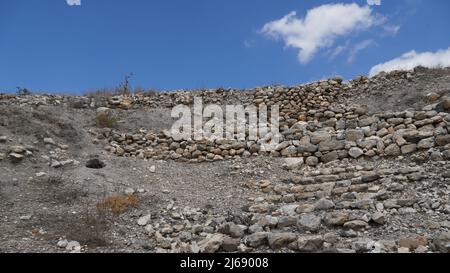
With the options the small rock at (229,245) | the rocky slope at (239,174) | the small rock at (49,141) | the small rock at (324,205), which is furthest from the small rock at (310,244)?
the small rock at (49,141)

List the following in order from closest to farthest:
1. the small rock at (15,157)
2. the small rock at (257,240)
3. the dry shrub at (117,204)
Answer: the small rock at (257,240)
the dry shrub at (117,204)
the small rock at (15,157)

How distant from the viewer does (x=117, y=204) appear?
22.6 feet

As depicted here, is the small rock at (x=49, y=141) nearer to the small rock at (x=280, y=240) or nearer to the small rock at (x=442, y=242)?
the small rock at (x=280, y=240)

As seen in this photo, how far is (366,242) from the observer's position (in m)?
5.11

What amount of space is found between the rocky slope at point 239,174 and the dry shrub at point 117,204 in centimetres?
2

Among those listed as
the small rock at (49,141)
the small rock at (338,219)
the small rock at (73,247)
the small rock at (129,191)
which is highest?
the small rock at (49,141)

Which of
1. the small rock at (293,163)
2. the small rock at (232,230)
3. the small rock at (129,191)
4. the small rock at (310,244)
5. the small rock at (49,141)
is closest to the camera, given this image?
the small rock at (310,244)

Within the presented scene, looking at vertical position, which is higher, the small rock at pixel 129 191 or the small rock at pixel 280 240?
the small rock at pixel 129 191

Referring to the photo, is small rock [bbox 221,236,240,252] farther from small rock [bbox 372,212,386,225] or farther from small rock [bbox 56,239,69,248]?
small rock [bbox 56,239,69,248]

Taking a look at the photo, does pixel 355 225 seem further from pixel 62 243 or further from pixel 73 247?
pixel 62 243

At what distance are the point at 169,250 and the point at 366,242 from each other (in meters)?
2.57

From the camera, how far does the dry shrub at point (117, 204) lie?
6761mm

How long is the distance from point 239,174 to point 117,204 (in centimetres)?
285
